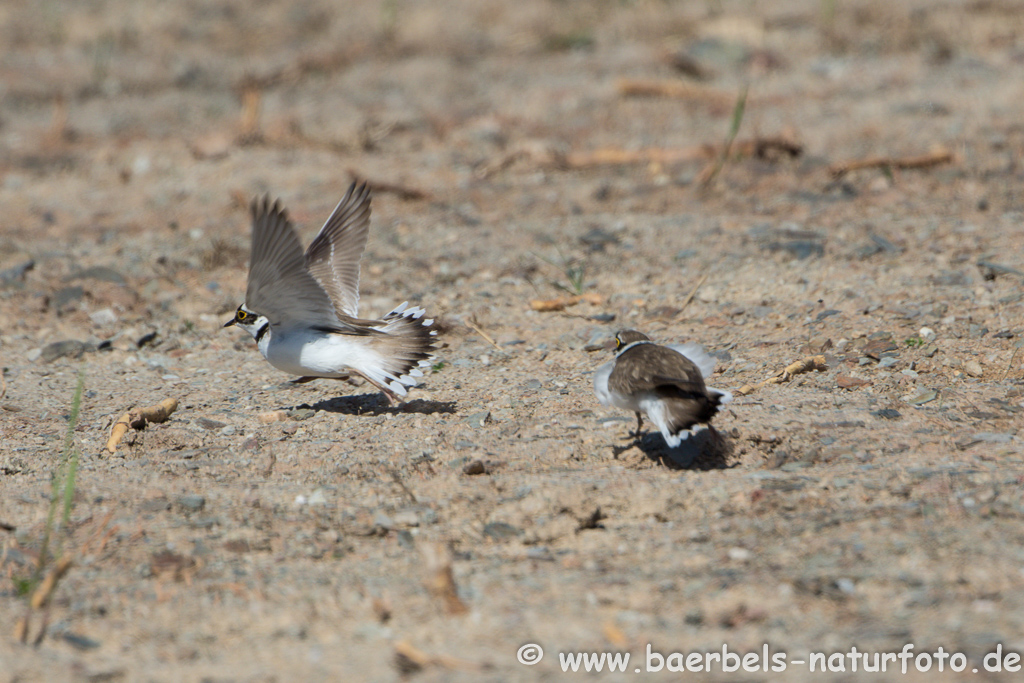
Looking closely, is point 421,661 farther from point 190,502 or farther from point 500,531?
point 190,502

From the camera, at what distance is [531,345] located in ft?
18.9

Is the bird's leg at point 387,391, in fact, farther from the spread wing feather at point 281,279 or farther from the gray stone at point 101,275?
the gray stone at point 101,275

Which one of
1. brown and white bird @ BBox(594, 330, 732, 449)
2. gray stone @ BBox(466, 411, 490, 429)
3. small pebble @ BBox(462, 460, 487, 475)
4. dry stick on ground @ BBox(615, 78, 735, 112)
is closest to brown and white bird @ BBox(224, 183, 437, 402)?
gray stone @ BBox(466, 411, 490, 429)

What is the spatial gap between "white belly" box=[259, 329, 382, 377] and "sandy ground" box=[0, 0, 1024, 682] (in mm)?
259

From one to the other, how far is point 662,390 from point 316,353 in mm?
1883

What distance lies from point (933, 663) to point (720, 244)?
4281mm

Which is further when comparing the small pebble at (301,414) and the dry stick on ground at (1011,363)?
the small pebble at (301,414)

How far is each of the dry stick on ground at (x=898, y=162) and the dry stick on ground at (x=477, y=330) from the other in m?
3.28

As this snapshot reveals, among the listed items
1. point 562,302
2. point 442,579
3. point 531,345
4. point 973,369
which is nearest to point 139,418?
point 531,345

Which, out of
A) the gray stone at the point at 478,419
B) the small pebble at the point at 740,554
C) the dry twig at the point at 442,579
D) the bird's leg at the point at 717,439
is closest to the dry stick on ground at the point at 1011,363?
the bird's leg at the point at 717,439

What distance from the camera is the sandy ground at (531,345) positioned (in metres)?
3.01

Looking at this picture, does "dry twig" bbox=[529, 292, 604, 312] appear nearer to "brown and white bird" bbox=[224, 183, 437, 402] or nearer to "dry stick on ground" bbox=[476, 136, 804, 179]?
"brown and white bird" bbox=[224, 183, 437, 402]

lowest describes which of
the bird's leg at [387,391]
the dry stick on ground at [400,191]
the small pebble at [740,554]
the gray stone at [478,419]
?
the small pebble at [740,554]

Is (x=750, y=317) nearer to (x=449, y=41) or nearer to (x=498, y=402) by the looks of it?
(x=498, y=402)
